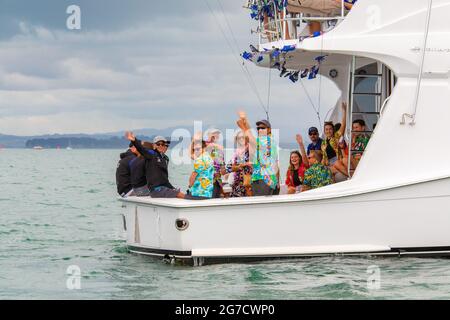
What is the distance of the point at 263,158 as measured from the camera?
48.1ft

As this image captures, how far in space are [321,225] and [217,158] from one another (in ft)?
5.97

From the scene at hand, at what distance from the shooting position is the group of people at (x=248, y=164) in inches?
577

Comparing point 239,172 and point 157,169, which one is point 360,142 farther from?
point 157,169

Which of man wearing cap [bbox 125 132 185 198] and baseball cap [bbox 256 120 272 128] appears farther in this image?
man wearing cap [bbox 125 132 185 198]

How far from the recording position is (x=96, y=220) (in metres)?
26.5

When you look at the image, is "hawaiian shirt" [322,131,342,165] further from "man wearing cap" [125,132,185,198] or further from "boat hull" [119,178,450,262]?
"man wearing cap" [125,132,185,198]

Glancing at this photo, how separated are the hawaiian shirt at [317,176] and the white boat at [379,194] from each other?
431 mm

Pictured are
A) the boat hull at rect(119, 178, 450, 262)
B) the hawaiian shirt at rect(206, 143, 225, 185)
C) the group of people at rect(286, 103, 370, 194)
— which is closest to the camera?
the boat hull at rect(119, 178, 450, 262)

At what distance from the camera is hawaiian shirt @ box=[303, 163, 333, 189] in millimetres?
14672

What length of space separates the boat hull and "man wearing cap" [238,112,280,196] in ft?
1.74
